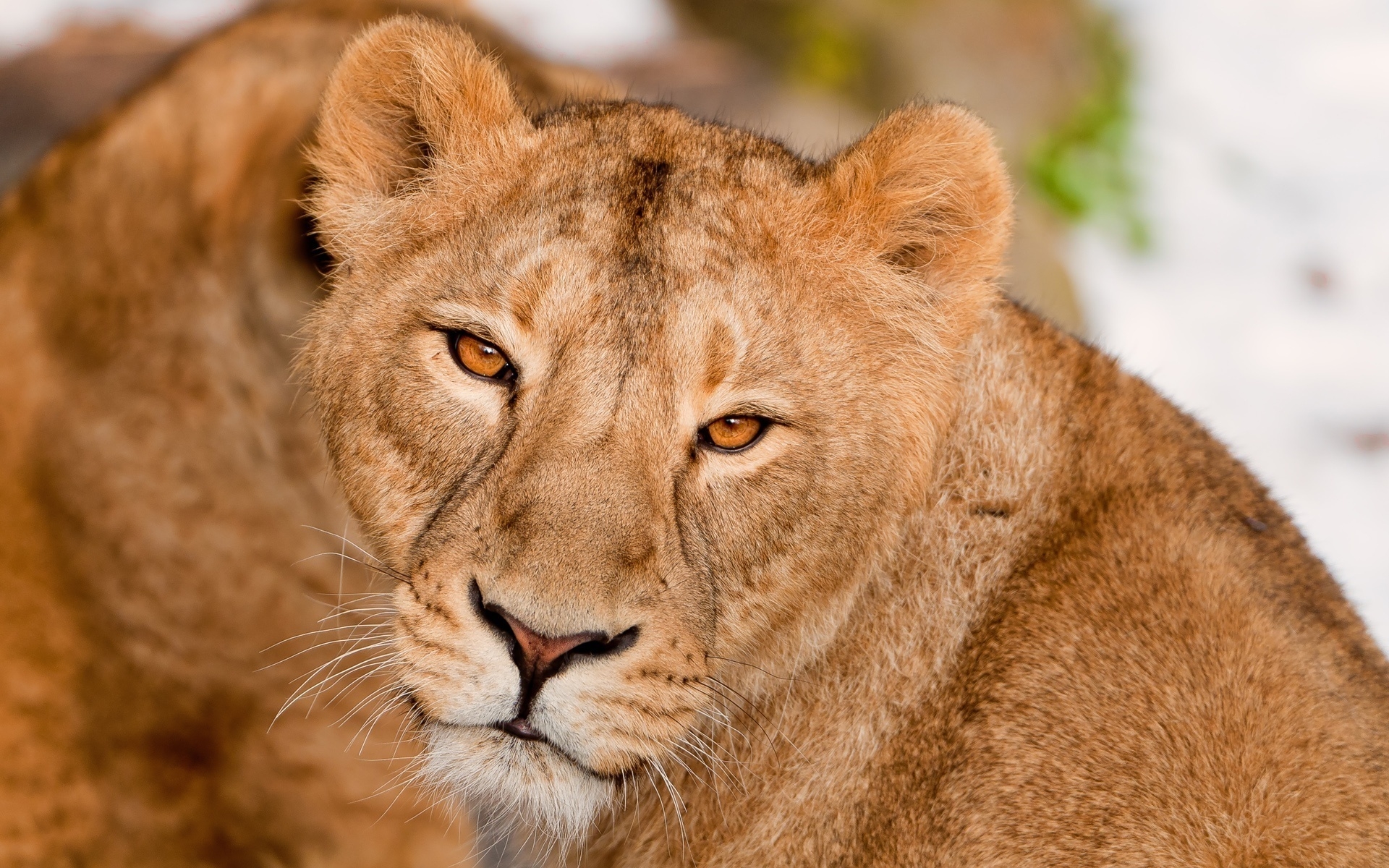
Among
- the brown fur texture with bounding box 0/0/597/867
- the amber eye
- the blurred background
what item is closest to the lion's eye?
the amber eye

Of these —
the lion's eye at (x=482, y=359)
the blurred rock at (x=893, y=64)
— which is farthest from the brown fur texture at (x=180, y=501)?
the blurred rock at (x=893, y=64)

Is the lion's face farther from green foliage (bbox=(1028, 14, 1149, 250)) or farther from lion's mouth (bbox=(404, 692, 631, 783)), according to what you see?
green foliage (bbox=(1028, 14, 1149, 250))

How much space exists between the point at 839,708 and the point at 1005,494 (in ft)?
1.95

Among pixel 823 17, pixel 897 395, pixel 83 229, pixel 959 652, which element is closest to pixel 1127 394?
pixel 897 395

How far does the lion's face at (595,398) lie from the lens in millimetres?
2545

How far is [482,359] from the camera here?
9.32ft

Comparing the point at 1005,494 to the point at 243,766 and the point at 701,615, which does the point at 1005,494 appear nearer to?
the point at 701,615

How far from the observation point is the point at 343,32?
218 inches

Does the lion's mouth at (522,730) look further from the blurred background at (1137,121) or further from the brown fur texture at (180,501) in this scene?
the blurred background at (1137,121)

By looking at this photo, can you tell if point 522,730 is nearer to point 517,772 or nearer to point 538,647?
point 517,772

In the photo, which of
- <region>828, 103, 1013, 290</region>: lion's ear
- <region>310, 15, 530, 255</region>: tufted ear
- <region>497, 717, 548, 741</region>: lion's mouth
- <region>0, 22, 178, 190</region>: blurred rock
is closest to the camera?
<region>497, 717, 548, 741</region>: lion's mouth

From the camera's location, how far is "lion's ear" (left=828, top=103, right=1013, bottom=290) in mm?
2906

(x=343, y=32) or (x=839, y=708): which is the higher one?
(x=343, y=32)

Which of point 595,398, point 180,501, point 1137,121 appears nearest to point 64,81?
point 180,501
